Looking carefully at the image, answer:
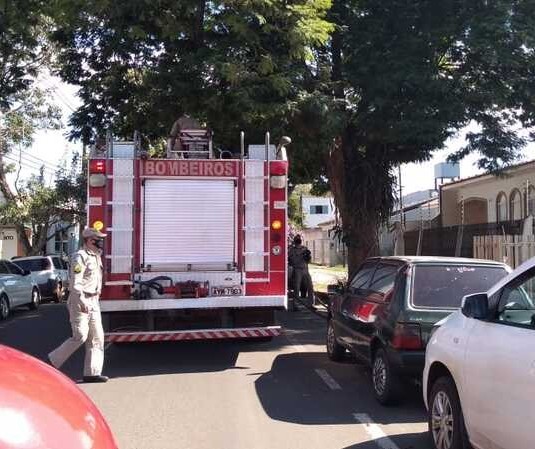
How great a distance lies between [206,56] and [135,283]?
4.67 metres

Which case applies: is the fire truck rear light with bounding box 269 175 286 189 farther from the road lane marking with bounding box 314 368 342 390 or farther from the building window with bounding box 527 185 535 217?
the building window with bounding box 527 185 535 217

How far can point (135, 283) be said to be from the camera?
9383 mm

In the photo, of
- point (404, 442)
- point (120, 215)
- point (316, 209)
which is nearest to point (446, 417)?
point (404, 442)

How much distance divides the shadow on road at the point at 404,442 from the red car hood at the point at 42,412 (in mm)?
3146

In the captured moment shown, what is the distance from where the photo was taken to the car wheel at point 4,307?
16.3 m

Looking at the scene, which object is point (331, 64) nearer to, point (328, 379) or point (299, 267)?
point (299, 267)

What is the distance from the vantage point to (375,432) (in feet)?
20.4

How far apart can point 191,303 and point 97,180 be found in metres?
2.05

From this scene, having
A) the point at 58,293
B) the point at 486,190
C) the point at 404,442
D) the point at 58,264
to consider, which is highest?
the point at 486,190

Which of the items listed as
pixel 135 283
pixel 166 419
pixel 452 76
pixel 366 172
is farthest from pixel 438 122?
pixel 166 419

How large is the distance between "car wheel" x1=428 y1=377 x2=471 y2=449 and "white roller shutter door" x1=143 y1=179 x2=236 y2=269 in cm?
467

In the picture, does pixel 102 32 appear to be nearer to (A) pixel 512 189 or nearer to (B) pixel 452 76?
(B) pixel 452 76

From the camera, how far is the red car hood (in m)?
2.64

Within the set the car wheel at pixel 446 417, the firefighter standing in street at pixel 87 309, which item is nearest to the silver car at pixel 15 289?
the firefighter standing in street at pixel 87 309
